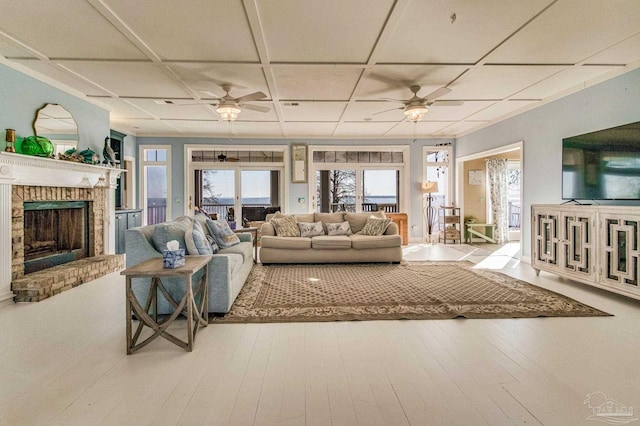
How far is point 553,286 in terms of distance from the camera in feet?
13.0

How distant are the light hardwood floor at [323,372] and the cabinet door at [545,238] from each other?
4.33 ft

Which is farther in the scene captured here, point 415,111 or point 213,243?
point 415,111

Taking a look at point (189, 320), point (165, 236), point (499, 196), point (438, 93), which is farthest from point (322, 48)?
point (499, 196)

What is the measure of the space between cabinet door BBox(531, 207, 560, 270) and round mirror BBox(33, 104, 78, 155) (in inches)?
262

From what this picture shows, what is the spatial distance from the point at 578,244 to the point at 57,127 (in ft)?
22.5

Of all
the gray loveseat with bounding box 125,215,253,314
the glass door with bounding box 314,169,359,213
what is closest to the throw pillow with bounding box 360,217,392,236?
the glass door with bounding box 314,169,359,213

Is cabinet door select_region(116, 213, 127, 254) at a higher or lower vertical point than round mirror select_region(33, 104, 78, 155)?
lower

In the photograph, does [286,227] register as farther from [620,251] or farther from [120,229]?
[620,251]

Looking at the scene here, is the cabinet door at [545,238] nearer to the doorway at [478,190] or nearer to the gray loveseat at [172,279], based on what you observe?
the doorway at [478,190]

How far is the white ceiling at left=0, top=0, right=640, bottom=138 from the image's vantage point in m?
2.60

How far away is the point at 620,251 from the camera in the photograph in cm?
336

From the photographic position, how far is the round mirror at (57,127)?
Result: 409 centimetres

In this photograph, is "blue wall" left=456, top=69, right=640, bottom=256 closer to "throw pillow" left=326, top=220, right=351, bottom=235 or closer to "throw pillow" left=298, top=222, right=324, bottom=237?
"throw pillow" left=326, top=220, right=351, bottom=235

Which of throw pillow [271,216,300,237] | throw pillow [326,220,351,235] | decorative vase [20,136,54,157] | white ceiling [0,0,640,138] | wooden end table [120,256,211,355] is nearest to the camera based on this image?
wooden end table [120,256,211,355]
